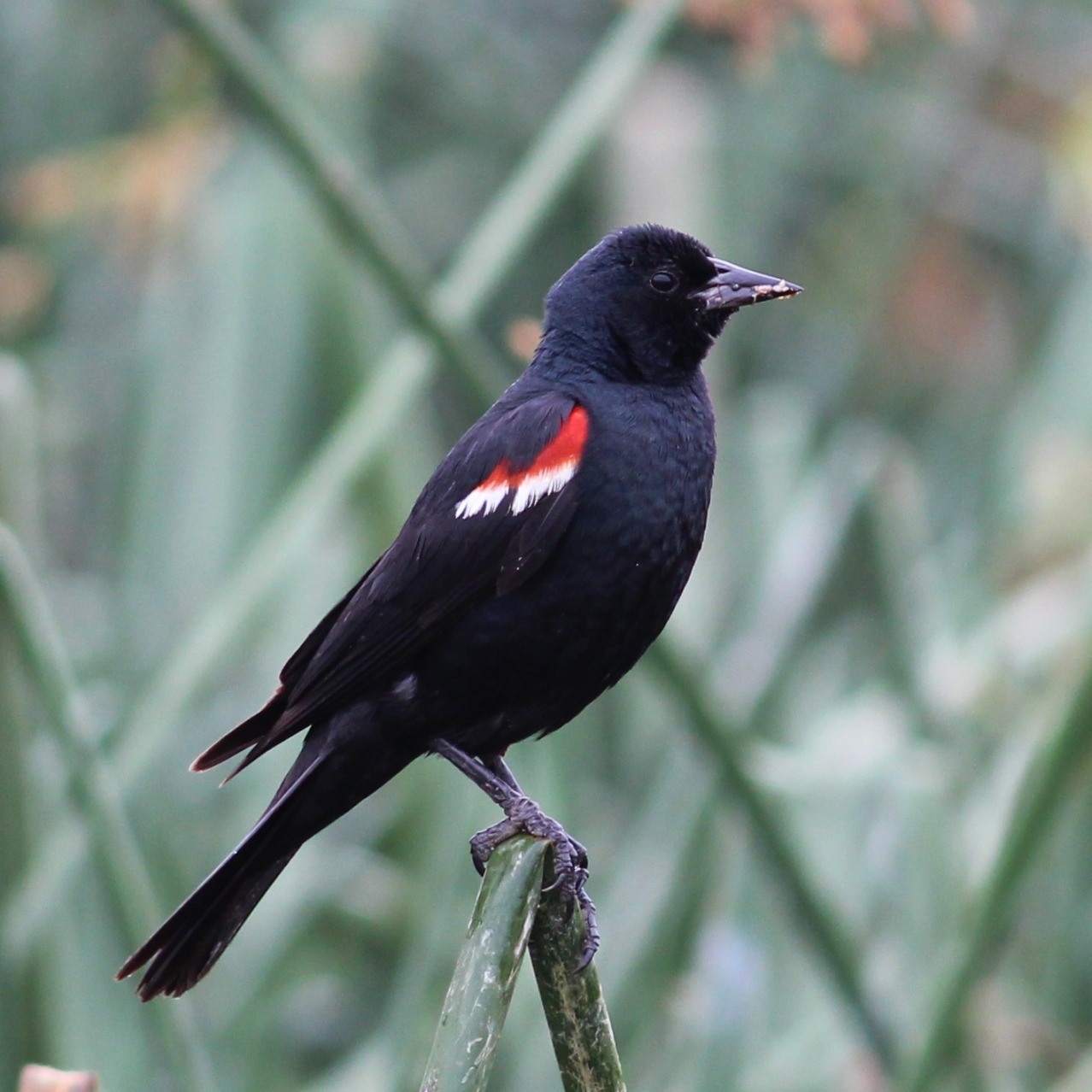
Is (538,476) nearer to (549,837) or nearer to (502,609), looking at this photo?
(502,609)

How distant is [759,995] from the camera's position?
2.74m

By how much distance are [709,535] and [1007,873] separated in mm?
2170

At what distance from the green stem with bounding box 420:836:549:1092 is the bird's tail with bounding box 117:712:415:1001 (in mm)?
498

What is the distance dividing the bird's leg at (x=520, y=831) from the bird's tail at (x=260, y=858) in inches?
3.5

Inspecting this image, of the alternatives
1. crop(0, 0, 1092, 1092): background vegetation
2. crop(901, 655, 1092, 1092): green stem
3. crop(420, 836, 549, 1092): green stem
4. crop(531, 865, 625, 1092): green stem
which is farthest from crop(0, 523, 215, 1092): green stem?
crop(901, 655, 1092, 1092): green stem

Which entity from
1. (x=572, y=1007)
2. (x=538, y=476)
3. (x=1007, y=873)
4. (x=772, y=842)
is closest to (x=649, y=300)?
(x=538, y=476)

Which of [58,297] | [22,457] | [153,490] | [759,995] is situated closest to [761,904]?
[759,995]

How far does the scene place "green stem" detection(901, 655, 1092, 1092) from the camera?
1992mm

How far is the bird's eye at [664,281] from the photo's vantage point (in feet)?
8.09

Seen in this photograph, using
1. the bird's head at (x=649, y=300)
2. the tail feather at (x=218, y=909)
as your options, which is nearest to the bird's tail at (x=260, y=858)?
the tail feather at (x=218, y=909)

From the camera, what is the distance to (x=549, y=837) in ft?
6.30

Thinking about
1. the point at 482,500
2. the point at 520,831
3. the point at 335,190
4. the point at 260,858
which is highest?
the point at 335,190

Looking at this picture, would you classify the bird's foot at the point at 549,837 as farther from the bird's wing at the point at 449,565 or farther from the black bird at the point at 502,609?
the bird's wing at the point at 449,565

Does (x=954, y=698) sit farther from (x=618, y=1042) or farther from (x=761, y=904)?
(x=618, y=1042)
